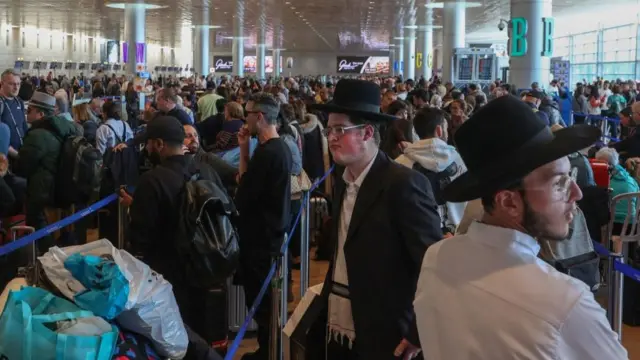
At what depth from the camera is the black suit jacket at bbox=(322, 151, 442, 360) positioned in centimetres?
315

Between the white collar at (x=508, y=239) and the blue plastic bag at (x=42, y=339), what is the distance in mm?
1249

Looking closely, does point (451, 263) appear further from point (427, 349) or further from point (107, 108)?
point (107, 108)

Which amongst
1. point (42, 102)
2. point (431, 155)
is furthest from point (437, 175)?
point (42, 102)

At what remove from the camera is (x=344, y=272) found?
337cm

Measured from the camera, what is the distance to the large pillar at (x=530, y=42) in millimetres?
20109

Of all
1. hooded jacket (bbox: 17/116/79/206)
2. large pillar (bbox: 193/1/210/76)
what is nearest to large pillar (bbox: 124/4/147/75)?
large pillar (bbox: 193/1/210/76)

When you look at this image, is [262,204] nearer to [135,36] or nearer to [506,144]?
[506,144]

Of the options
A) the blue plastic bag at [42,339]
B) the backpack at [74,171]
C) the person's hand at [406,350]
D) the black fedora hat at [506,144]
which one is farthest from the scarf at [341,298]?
the backpack at [74,171]

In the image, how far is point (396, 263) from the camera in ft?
10.5

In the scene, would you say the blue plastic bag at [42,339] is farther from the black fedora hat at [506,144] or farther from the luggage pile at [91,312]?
the black fedora hat at [506,144]

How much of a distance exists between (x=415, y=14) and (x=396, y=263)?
36132 millimetres

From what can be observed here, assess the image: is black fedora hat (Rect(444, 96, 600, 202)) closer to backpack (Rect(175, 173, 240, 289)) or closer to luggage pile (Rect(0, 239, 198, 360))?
luggage pile (Rect(0, 239, 198, 360))

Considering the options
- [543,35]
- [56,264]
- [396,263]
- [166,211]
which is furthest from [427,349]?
[543,35]

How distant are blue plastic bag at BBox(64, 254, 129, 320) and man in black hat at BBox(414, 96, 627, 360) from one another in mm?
1090
